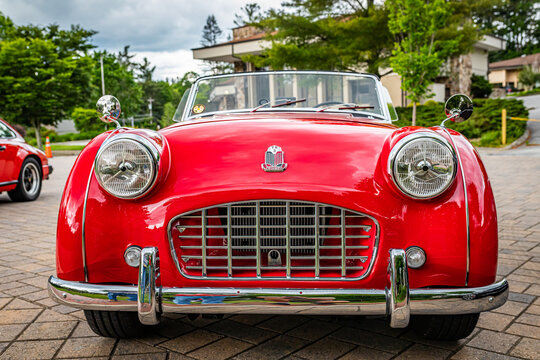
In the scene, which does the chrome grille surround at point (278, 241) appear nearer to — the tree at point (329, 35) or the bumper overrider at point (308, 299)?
the bumper overrider at point (308, 299)

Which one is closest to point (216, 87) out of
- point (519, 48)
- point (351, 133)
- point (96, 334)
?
point (351, 133)

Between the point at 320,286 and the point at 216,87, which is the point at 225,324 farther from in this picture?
the point at 216,87

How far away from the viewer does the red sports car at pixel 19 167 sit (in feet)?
24.4

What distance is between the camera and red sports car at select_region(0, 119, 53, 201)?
7.45 m

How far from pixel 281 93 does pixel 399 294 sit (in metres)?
2.13

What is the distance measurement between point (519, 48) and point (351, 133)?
82.9 m

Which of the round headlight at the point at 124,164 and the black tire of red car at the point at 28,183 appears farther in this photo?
the black tire of red car at the point at 28,183

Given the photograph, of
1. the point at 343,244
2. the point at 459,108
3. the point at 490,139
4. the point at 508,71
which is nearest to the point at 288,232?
the point at 343,244

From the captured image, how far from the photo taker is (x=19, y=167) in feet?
25.3

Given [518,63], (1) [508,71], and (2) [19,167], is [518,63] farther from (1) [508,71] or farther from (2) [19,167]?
(2) [19,167]

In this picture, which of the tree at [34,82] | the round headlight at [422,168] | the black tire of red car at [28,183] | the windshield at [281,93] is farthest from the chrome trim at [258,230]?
the tree at [34,82]

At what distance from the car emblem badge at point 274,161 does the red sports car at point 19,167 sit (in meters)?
6.34

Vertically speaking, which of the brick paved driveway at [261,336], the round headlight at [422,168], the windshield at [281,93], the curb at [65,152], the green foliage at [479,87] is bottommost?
the curb at [65,152]

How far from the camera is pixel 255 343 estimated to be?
2.55 meters
